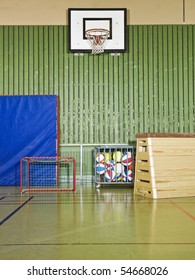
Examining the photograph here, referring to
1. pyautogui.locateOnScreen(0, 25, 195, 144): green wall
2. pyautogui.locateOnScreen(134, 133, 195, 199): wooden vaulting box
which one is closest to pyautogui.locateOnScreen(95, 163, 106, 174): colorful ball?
pyautogui.locateOnScreen(0, 25, 195, 144): green wall

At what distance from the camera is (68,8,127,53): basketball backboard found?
10.7 meters

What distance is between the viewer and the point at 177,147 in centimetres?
775

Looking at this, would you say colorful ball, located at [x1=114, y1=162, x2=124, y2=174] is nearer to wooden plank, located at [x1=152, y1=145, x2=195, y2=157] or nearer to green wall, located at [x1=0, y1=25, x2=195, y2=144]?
green wall, located at [x1=0, y1=25, x2=195, y2=144]

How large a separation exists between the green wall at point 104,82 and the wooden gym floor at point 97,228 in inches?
145

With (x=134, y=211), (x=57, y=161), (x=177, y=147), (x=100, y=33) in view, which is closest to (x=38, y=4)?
(x=100, y=33)

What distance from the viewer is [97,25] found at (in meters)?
10.7

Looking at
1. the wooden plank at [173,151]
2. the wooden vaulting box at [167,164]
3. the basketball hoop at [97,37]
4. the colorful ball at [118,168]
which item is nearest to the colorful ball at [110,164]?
the colorful ball at [118,168]

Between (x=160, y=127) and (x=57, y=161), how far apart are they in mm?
3155

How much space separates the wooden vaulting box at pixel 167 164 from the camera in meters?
7.56

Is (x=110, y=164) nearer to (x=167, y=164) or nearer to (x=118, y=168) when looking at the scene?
(x=118, y=168)

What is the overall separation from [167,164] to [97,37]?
471 cm

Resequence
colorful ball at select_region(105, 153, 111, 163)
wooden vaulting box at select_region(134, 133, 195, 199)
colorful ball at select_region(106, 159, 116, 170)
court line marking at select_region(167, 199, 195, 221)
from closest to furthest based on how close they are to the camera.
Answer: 1. court line marking at select_region(167, 199, 195, 221)
2. wooden vaulting box at select_region(134, 133, 195, 199)
3. colorful ball at select_region(106, 159, 116, 170)
4. colorful ball at select_region(105, 153, 111, 163)

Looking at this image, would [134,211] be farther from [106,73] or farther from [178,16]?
[178,16]

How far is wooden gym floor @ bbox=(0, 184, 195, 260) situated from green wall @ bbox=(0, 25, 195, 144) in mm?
3674
